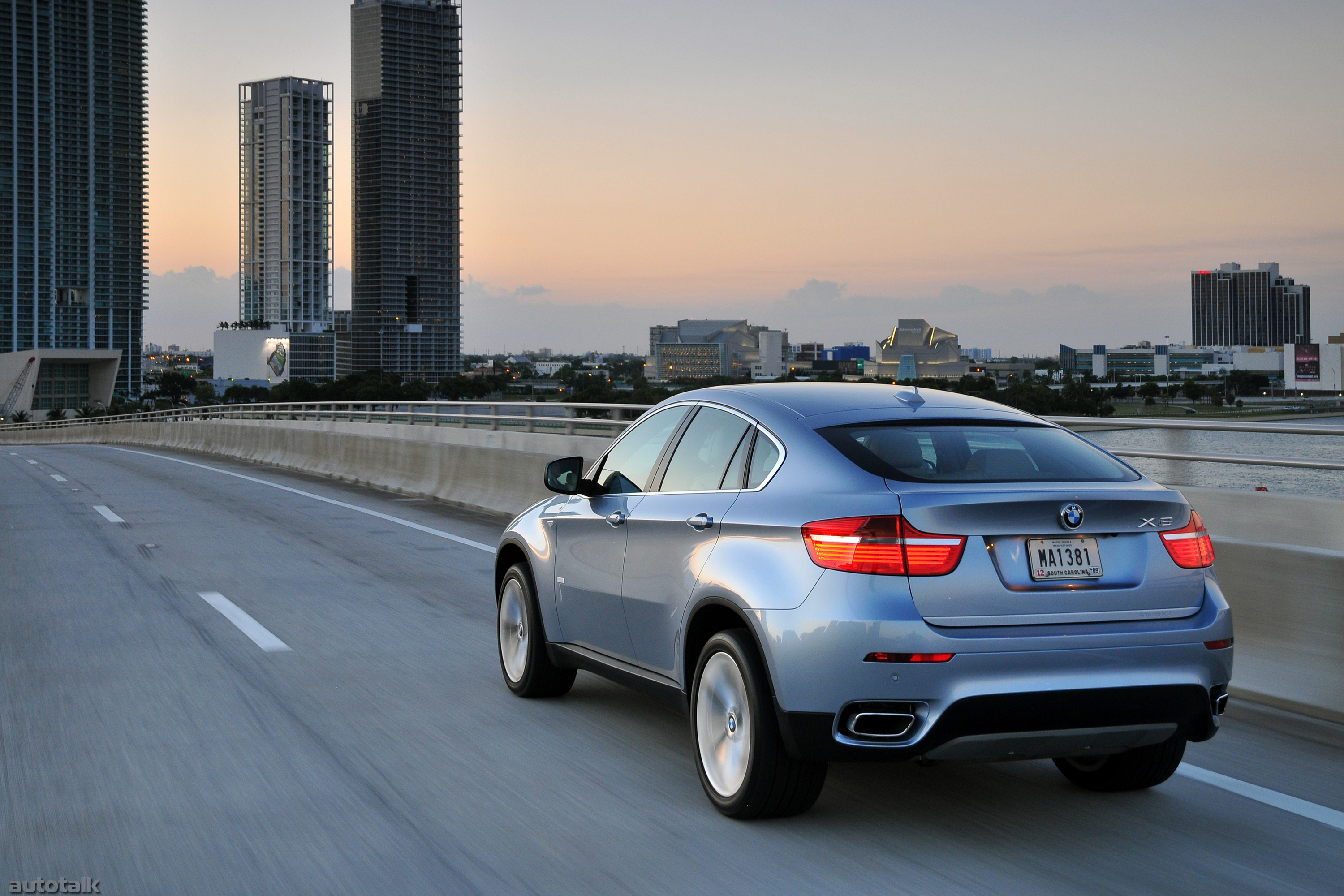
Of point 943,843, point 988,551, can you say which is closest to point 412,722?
point 943,843

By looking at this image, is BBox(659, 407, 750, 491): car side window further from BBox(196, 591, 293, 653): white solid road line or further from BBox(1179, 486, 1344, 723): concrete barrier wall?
BBox(196, 591, 293, 653): white solid road line

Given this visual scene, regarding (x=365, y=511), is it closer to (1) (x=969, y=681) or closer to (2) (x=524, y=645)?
(2) (x=524, y=645)

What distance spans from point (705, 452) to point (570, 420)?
1339cm

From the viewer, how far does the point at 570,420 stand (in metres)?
18.7

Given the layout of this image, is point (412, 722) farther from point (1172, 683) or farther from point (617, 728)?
point (1172, 683)

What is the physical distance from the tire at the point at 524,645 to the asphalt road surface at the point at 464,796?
0.38 ft

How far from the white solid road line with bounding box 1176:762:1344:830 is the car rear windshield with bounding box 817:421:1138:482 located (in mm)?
1486

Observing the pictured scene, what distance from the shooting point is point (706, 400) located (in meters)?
5.68

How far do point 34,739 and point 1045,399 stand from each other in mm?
7933

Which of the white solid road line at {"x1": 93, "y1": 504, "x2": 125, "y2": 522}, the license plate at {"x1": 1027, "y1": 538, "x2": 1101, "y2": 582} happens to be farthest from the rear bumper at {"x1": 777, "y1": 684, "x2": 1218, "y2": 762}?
the white solid road line at {"x1": 93, "y1": 504, "x2": 125, "y2": 522}

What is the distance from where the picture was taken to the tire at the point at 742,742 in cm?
456

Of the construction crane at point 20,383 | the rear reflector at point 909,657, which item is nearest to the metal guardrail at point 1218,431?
the rear reflector at point 909,657

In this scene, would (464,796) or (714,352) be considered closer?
(464,796)

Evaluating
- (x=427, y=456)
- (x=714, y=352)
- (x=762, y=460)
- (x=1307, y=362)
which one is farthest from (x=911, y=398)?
(x=427, y=456)
